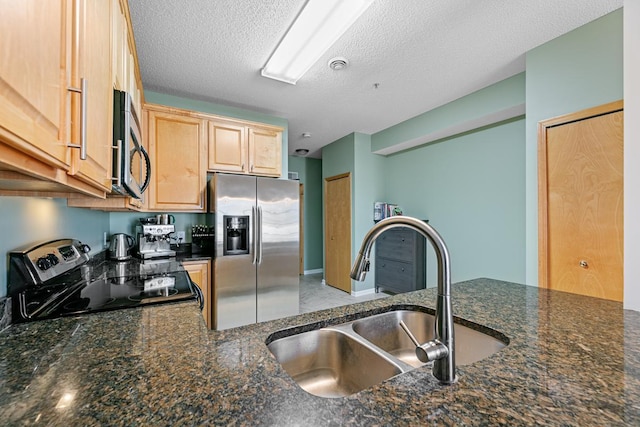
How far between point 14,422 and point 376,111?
368cm

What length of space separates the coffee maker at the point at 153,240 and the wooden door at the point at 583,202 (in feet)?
10.6

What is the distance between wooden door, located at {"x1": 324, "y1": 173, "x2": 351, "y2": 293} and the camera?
451 cm

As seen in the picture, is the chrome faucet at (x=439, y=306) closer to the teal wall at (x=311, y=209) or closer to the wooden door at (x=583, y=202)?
the wooden door at (x=583, y=202)

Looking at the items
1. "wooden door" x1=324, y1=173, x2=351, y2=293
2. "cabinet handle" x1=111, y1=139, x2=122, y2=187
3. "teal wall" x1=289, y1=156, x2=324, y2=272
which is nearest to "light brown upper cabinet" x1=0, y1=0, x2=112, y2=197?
"cabinet handle" x1=111, y1=139, x2=122, y2=187

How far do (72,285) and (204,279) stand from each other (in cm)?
118

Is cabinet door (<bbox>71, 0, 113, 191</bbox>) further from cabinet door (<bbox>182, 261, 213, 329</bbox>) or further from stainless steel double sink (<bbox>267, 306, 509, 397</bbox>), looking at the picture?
cabinet door (<bbox>182, 261, 213, 329</bbox>)

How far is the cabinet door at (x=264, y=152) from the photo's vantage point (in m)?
3.11

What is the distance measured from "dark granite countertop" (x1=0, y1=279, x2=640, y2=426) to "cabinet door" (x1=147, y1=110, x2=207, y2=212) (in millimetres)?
1862

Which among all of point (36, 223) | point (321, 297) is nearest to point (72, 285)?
point (36, 223)

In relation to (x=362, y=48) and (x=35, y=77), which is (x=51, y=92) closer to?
(x=35, y=77)

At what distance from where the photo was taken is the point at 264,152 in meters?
3.18

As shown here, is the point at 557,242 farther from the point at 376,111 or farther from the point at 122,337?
the point at 122,337

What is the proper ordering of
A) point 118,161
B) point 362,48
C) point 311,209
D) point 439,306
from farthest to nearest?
1. point 311,209
2. point 362,48
3. point 118,161
4. point 439,306

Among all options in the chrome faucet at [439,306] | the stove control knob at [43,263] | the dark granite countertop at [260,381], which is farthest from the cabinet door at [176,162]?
the chrome faucet at [439,306]
